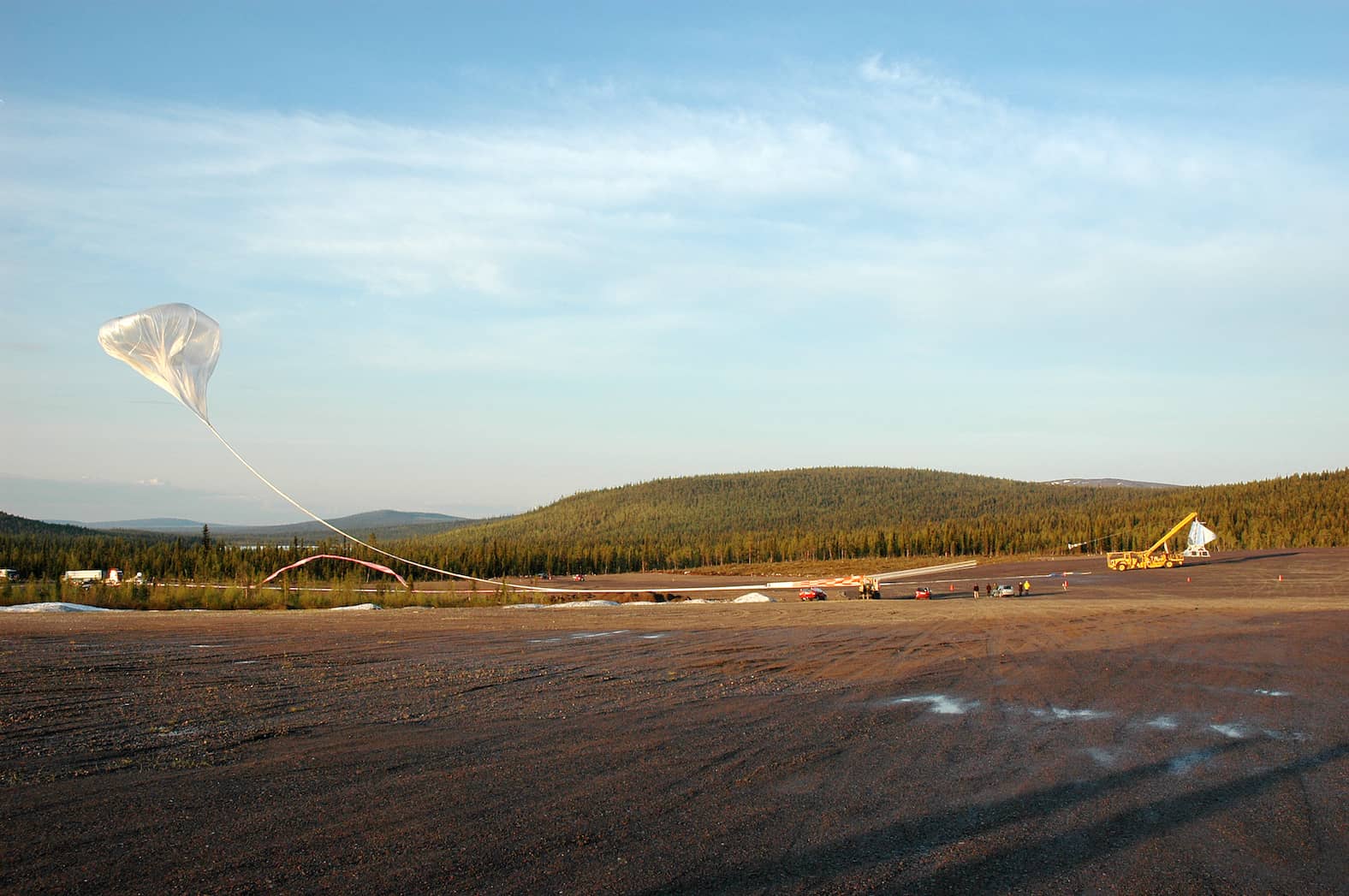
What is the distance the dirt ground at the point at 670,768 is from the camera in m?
5.53

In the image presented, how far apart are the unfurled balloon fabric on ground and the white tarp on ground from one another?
13099mm

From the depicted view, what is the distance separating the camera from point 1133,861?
5.75 m

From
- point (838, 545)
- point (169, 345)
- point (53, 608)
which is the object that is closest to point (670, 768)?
point (169, 345)

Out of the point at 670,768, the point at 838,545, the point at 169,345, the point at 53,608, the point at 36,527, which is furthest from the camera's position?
the point at 36,527

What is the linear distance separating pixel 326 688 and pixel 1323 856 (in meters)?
10.6

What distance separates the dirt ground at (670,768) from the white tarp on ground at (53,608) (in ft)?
39.0

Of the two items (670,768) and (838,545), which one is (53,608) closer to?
(670,768)

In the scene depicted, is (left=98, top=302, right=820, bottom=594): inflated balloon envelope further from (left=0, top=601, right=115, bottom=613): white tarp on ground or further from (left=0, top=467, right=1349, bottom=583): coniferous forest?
(left=0, top=467, right=1349, bottom=583): coniferous forest

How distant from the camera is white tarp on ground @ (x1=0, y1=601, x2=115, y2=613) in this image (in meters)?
27.5

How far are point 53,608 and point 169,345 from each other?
50.0ft

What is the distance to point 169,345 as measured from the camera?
17.8 meters

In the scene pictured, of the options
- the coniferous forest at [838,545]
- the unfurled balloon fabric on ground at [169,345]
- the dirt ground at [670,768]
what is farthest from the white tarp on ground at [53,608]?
the coniferous forest at [838,545]

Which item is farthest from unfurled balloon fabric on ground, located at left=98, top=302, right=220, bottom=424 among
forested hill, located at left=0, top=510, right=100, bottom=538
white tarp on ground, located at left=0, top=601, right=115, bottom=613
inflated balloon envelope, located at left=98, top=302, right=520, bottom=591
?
forested hill, located at left=0, top=510, right=100, bottom=538

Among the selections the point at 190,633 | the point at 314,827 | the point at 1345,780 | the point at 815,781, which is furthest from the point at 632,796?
the point at 190,633
